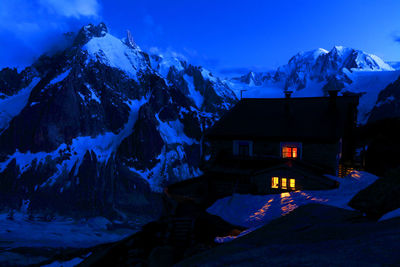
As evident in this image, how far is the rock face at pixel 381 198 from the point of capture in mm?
6637

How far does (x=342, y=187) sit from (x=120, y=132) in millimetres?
196871

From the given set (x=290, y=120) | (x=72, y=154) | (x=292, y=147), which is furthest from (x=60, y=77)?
(x=292, y=147)

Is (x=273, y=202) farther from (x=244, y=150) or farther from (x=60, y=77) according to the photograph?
(x=60, y=77)

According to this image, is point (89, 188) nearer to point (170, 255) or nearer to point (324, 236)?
point (170, 255)

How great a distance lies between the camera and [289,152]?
2473 centimetres

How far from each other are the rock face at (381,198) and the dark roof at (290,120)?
16.4m

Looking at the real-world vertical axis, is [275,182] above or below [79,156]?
below

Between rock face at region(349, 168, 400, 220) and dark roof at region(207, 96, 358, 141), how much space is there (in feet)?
53.9

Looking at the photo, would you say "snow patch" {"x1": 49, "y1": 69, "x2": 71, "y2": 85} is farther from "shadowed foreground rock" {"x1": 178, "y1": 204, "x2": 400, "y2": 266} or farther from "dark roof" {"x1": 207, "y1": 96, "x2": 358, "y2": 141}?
"shadowed foreground rock" {"x1": 178, "y1": 204, "x2": 400, "y2": 266}

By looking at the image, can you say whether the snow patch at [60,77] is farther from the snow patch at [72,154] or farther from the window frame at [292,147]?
the window frame at [292,147]

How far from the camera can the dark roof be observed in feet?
80.6

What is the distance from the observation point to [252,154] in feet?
84.2

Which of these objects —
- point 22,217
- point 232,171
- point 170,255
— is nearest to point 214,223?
point 170,255

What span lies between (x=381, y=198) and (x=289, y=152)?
59.5ft
